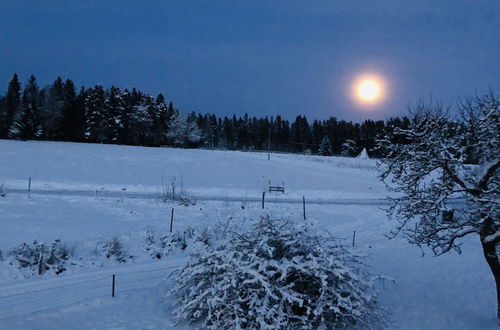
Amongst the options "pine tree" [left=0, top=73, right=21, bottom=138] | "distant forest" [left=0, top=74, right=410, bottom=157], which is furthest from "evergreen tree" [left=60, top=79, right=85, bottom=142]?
"pine tree" [left=0, top=73, right=21, bottom=138]

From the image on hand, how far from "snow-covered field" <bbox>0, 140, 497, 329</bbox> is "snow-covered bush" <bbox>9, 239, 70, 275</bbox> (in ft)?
0.75

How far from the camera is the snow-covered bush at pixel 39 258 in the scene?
12055 millimetres

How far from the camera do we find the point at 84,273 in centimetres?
1234

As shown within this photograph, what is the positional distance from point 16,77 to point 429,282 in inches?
3330

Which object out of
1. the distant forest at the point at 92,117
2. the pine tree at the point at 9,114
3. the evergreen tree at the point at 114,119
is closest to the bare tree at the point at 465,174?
the distant forest at the point at 92,117

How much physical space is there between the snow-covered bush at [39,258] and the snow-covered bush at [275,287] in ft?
15.5

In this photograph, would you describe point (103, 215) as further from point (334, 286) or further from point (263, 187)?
point (263, 187)

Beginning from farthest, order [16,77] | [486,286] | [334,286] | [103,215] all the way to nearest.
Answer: [16,77], [103,215], [486,286], [334,286]

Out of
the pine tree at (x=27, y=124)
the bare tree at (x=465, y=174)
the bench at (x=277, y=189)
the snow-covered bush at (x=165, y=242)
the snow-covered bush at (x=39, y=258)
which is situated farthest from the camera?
the pine tree at (x=27, y=124)

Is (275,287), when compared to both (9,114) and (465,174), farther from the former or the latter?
(9,114)

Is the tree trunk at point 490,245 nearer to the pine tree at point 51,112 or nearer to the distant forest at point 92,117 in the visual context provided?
the distant forest at point 92,117

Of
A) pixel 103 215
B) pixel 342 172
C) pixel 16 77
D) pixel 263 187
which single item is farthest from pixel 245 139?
pixel 103 215

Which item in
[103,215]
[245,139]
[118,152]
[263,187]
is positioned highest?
[245,139]

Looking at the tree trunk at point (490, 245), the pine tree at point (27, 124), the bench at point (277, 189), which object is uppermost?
the pine tree at point (27, 124)
